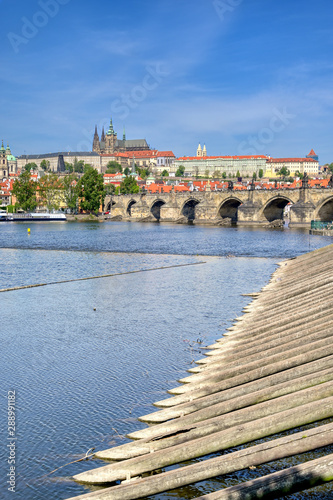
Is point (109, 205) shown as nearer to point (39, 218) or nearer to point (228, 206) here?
point (39, 218)

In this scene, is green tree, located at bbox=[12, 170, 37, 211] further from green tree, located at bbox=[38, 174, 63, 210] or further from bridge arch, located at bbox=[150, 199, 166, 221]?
bridge arch, located at bbox=[150, 199, 166, 221]

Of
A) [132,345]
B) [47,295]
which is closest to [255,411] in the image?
[132,345]

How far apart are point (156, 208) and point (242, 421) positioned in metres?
101

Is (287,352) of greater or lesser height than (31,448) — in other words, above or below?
above

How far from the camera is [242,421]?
7.33 metres

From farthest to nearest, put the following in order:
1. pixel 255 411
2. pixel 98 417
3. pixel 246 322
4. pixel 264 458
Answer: pixel 246 322 < pixel 98 417 < pixel 255 411 < pixel 264 458

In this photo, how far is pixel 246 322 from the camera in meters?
14.9

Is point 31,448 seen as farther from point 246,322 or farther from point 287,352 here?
point 246,322

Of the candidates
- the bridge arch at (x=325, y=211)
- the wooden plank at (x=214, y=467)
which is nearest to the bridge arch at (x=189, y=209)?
the bridge arch at (x=325, y=211)

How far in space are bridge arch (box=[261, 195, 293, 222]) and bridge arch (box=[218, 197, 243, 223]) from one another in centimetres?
601

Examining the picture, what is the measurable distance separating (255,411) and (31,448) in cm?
292

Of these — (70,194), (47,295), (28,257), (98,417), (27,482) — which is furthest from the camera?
(70,194)

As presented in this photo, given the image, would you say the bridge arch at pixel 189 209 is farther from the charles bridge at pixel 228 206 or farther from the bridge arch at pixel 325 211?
the bridge arch at pixel 325 211

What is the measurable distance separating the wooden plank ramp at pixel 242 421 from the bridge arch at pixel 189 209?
284 ft
